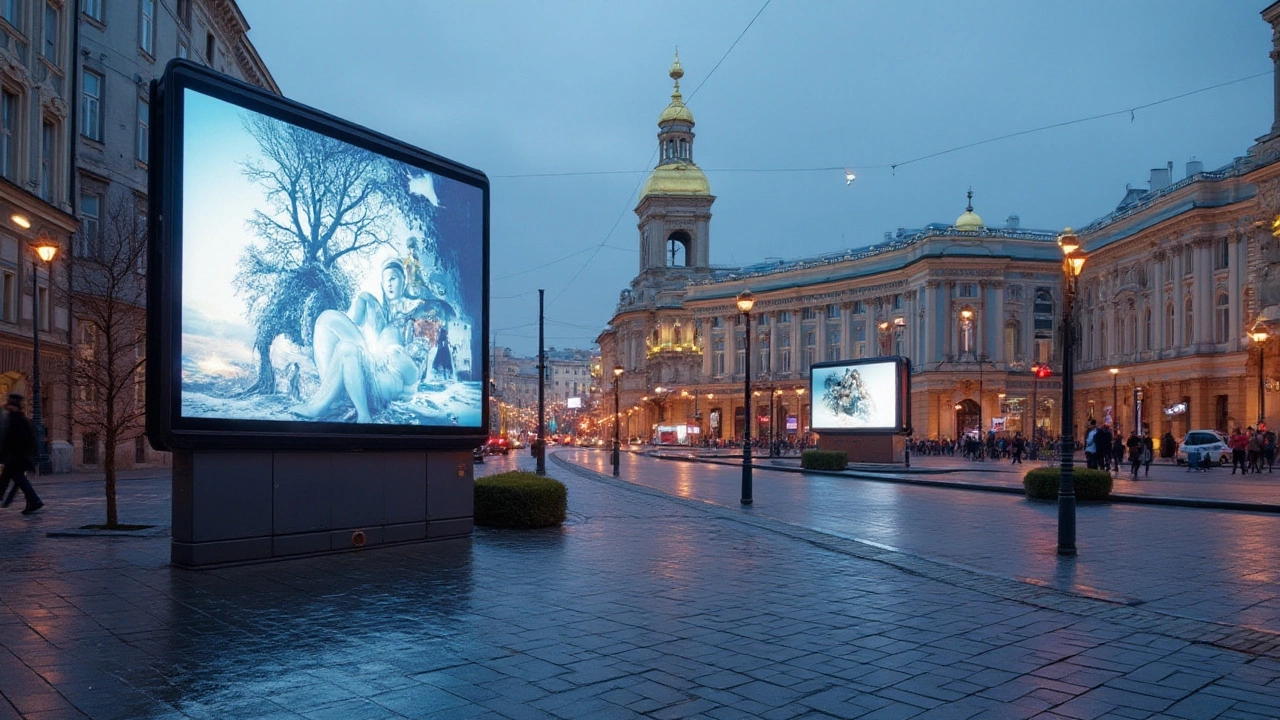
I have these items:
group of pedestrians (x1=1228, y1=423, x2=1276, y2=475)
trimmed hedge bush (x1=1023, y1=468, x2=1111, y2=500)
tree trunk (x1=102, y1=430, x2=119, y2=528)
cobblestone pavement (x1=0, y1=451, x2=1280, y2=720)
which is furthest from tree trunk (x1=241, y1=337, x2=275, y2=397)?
group of pedestrians (x1=1228, y1=423, x2=1276, y2=475)

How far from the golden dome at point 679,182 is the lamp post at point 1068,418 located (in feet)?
357

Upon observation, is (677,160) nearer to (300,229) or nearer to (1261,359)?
(1261,359)

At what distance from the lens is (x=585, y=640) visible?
7.92m

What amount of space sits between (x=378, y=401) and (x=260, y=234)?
2445 millimetres

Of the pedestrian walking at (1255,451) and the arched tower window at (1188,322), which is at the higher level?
the arched tower window at (1188,322)

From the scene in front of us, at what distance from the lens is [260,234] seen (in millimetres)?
11352

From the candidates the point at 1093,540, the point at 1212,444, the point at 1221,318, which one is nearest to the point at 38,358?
the point at 1093,540

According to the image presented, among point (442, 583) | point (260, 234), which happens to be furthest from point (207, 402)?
point (442, 583)

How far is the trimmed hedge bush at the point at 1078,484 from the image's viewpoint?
72.3 feet

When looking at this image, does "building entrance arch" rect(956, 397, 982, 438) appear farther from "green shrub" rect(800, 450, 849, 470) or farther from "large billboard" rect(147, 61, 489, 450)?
"large billboard" rect(147, 61, 489, 450)

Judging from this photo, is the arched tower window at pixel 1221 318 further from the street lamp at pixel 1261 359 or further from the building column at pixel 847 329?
the building column at pixel 847 329

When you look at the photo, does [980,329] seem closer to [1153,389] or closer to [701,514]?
[1153,389]

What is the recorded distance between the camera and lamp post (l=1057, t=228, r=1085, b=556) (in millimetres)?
13336

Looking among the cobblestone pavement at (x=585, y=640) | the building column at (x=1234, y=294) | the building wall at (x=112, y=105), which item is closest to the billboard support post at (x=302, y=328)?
the cobblestone pavement at (x=585, y=640)
